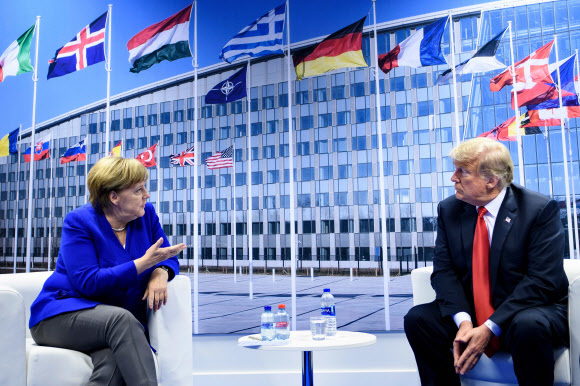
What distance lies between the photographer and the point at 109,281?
1.81 meters

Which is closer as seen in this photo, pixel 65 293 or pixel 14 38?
pixel 65 293

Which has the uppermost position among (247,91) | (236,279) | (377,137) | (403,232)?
(247,91)

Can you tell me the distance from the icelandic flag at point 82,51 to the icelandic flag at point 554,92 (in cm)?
349

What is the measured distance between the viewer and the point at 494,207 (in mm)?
2031

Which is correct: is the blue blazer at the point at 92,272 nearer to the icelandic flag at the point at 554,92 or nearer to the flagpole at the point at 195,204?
the flagpole at the point at 195,204

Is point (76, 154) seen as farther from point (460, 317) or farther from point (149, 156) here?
point (460, 317)

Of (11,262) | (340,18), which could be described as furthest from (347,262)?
(11,262)

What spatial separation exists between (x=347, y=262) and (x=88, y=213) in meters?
2.27

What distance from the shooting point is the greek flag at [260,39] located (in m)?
3.71

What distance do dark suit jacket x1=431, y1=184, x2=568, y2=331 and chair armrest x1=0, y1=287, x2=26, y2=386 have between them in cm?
159

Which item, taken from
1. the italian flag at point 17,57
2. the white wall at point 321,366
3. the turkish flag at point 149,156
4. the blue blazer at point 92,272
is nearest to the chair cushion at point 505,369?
the blue blazer at point 92,272

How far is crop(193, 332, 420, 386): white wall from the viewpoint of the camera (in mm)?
3203

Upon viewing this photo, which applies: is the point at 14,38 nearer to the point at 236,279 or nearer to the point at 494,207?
the point at 236,279

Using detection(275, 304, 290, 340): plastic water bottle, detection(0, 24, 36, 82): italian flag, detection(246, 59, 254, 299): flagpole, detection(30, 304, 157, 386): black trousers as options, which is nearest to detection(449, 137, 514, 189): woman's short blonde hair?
detection(275, 304, 290, 340): plastic water bottle
